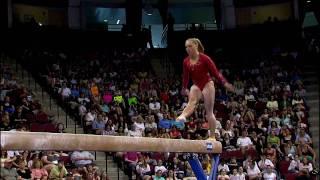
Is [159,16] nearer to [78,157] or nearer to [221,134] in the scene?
[221,134]

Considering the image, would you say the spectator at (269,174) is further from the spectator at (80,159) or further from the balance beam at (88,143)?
the balance beam at (88,143)

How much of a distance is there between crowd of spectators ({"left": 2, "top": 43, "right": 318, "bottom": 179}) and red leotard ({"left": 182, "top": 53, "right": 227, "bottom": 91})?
377cm

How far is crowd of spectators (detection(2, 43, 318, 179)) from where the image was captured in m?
12.6

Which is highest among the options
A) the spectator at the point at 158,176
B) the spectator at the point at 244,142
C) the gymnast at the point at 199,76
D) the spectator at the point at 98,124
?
the gymnast at the point at 199,76

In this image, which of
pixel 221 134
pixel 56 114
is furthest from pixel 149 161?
pixel 56 114

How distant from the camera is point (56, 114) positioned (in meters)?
14.6

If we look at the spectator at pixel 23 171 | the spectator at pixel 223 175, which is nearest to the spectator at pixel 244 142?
the spectator at pixel 223 175

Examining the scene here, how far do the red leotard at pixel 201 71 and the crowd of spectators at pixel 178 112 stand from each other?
3771 mm

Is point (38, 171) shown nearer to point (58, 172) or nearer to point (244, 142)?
point (58, 172)

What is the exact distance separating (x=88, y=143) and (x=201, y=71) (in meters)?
2.64

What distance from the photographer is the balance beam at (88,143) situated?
429 centimetres

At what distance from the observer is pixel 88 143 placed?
494 cm

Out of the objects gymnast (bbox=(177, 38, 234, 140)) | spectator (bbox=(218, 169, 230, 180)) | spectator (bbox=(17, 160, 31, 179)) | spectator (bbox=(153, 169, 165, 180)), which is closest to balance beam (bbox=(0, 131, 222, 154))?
gymnast (bbox=(177, 38, 234, 140))

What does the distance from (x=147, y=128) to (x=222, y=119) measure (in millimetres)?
2626
